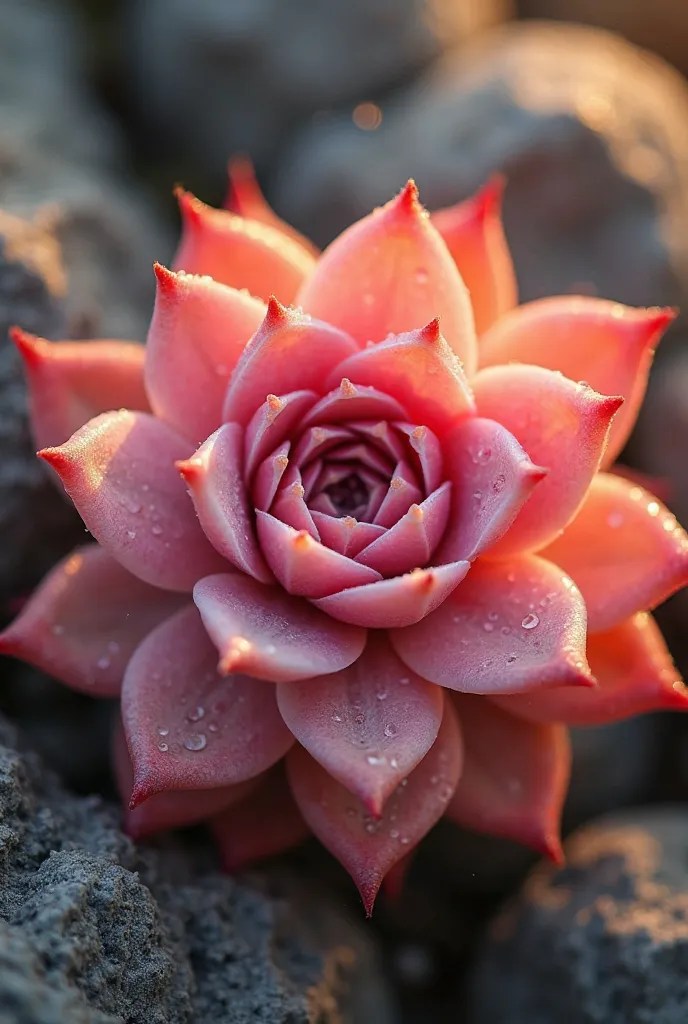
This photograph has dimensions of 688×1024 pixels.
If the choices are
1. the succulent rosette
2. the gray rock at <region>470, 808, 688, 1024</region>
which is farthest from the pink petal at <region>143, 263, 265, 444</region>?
the gray rock at <region>470, 808, 688, 1024</region>

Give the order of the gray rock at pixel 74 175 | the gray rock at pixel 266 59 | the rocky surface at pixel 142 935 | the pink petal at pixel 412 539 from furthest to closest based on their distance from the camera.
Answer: the gray rock at pixel 266 59 → the gray rock at pixel 74 175 → the pink petal at pixel 412 539 → the rocky surface at pixel 142 935

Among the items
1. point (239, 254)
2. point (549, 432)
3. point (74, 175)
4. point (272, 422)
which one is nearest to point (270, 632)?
point (272, 422)

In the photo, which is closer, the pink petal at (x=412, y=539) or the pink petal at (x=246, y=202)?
the pink petal at (x=412, y=539)

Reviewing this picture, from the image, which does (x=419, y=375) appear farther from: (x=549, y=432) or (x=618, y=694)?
(x=618, y=694)

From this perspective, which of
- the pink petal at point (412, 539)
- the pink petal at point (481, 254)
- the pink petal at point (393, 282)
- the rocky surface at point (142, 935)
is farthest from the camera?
the pink petal at point (481, 254)

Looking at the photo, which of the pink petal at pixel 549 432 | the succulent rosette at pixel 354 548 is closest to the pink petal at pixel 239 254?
the succulent rosette at pixel 354 548

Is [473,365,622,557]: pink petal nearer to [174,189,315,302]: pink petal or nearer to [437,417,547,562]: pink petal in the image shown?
[437,417,547,562]: pink petal

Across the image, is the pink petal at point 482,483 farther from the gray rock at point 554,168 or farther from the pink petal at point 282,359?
the gray rock at point 554,168
